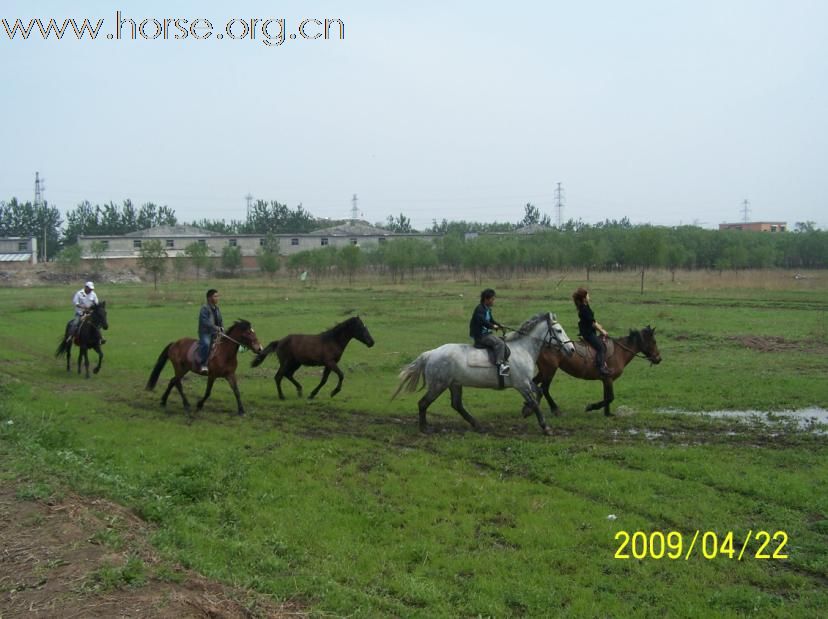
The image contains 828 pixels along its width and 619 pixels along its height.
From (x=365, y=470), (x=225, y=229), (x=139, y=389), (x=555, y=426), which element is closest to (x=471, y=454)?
(x=365, y=470)

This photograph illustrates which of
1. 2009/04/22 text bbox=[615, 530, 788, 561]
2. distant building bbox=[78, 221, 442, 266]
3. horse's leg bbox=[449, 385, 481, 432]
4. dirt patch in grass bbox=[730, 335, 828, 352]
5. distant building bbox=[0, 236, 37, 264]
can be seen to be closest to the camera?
2009/04/22 text bbox=[615, 530, 788, 561]

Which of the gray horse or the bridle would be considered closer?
the gray horse

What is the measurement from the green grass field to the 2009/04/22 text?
4 centimetres

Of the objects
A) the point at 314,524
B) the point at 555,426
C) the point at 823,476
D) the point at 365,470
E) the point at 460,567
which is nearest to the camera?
the point at 460,567

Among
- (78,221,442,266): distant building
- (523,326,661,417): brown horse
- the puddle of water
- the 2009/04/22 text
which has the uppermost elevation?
(78,221,442,266): distant building

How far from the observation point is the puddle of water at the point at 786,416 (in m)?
13.3

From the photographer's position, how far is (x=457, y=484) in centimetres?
988

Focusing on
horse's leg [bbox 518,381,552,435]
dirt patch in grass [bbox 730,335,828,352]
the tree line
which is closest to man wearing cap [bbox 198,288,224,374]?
horse's leg [bbox 518,381,552,435]

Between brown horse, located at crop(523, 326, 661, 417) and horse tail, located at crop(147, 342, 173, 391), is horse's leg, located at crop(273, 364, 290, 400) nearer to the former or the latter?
horse tail, located at crop(147, 342, 173, 391)

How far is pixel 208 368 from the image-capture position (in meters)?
14.7

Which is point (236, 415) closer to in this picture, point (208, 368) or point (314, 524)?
point (208, 368)

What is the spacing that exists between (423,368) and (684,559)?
6.76 meters

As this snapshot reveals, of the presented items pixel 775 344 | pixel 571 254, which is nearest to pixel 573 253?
pixel 571 254

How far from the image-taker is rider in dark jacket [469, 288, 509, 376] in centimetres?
1328
